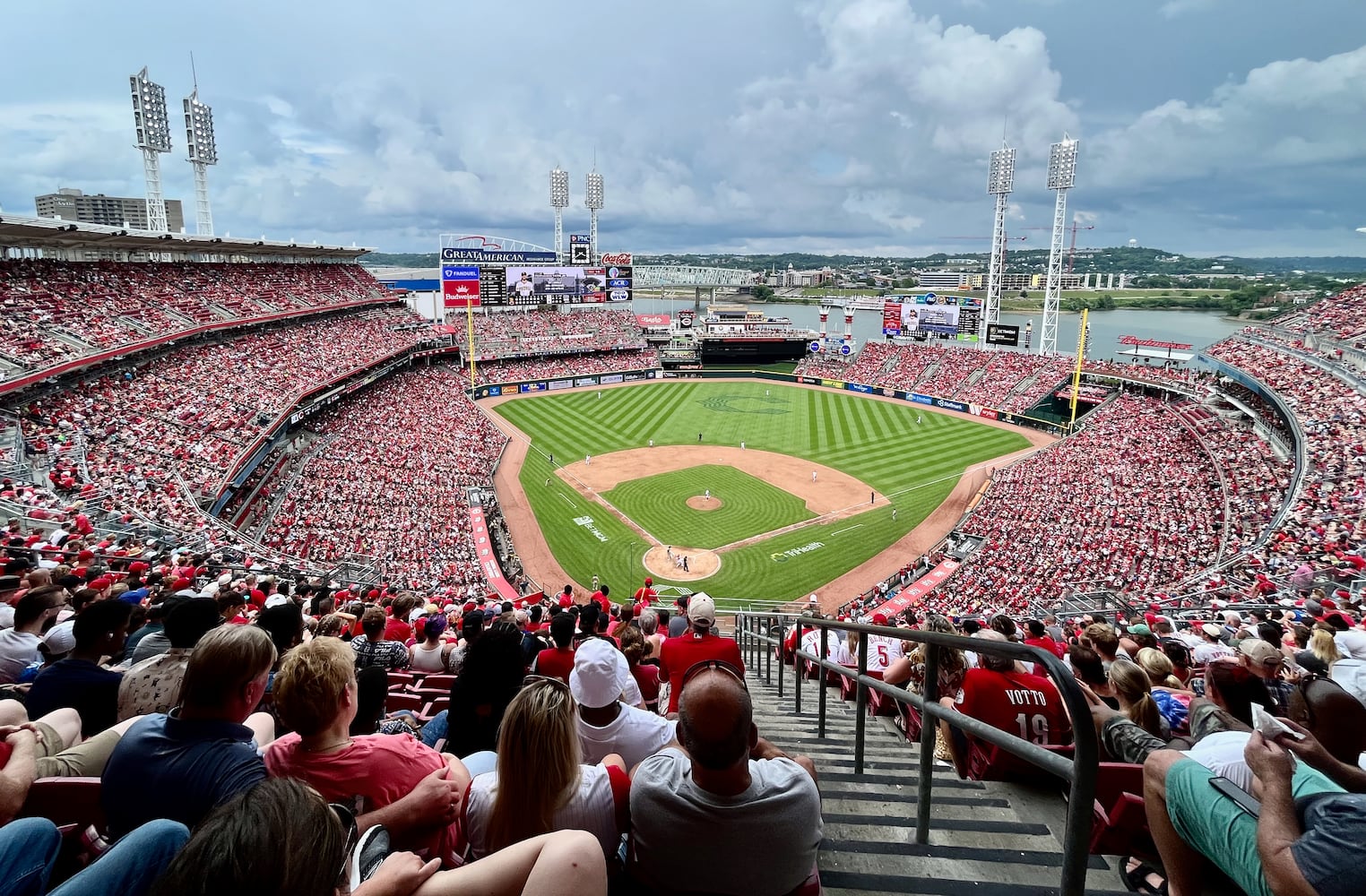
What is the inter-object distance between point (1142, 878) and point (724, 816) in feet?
7.37

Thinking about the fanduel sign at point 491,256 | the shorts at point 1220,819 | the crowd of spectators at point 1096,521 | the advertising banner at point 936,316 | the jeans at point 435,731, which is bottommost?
the crowd of spectators at point 1096,521

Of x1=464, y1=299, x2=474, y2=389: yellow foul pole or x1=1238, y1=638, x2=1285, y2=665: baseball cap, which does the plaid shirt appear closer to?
x1=1238, y1=638, x2=1285, y2=665: baseball cap

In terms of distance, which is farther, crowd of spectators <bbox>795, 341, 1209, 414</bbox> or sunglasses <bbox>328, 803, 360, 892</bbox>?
crowd of spectators <bbox>795, 341, 1209, 414</bbox>

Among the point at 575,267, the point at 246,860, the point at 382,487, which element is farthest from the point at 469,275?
the point at 246,860

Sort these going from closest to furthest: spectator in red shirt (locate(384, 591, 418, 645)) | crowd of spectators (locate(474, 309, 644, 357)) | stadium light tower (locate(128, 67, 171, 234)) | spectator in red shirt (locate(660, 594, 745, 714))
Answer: spectator in red shirt (locate(660, 594, 745, 714)) < spectator in red shirt (locate(384, 591, 418, 645)) < stadium light tower (locate(128, 67, 171, 234)) < crowd of spectators (locate(474, 309, 644, 357))

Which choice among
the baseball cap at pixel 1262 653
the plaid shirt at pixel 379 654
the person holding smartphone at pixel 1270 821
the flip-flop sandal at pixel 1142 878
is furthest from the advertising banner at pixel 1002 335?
the person holding smartphone at pixel 1270 821

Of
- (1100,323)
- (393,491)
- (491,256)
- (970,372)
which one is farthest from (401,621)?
(1100,323)

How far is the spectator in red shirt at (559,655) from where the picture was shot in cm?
584

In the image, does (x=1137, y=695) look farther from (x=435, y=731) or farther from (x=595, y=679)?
(x=435, y=731)

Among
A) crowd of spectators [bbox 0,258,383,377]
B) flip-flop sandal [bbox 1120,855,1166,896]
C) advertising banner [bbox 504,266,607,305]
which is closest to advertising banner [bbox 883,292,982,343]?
advertising banner [bbox 504,266,607,305]

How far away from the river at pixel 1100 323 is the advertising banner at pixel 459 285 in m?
47.1

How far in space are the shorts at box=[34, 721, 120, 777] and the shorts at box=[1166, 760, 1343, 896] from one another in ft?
16.2

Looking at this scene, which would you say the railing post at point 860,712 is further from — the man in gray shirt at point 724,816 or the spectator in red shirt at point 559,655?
the spectator in red shirt at point 559,655

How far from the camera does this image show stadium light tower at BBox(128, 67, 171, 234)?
46500 millimetres
